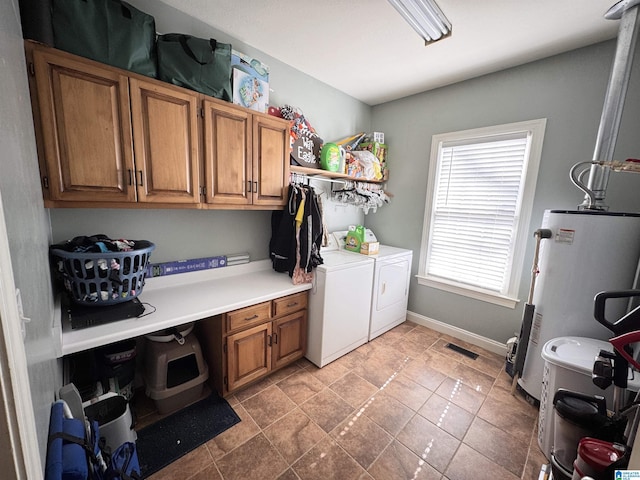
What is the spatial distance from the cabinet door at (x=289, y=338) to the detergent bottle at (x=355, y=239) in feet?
3.12

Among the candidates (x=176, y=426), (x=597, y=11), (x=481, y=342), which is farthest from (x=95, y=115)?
(x=481, y=342)

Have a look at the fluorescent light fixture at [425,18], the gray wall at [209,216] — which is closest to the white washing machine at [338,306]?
the gray wall at [209,216]

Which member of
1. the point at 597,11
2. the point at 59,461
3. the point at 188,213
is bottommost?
the point at 59,461

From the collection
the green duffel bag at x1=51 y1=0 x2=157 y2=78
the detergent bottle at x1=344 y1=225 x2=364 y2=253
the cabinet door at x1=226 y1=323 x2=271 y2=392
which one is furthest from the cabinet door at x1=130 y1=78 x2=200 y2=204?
the detergent bottle at x1=344 y1=225 x2=364 y2=253

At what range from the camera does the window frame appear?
2.20 meters

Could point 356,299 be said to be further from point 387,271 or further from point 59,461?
point 59,461

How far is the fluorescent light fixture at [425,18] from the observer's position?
1.53m

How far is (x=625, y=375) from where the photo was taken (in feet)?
3.29

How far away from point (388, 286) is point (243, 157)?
6.45ft

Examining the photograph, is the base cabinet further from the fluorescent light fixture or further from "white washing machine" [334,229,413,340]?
the fluorescent light fixture

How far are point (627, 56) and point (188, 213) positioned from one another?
10.6 ft

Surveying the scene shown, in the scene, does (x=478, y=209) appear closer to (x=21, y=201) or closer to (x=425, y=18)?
(x=425, y=18)

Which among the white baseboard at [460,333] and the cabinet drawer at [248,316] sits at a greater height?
the cabinet drawer at [248,316]

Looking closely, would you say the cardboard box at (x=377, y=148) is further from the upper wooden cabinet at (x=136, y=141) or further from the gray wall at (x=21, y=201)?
the gray wall at (x=21, y=201)
